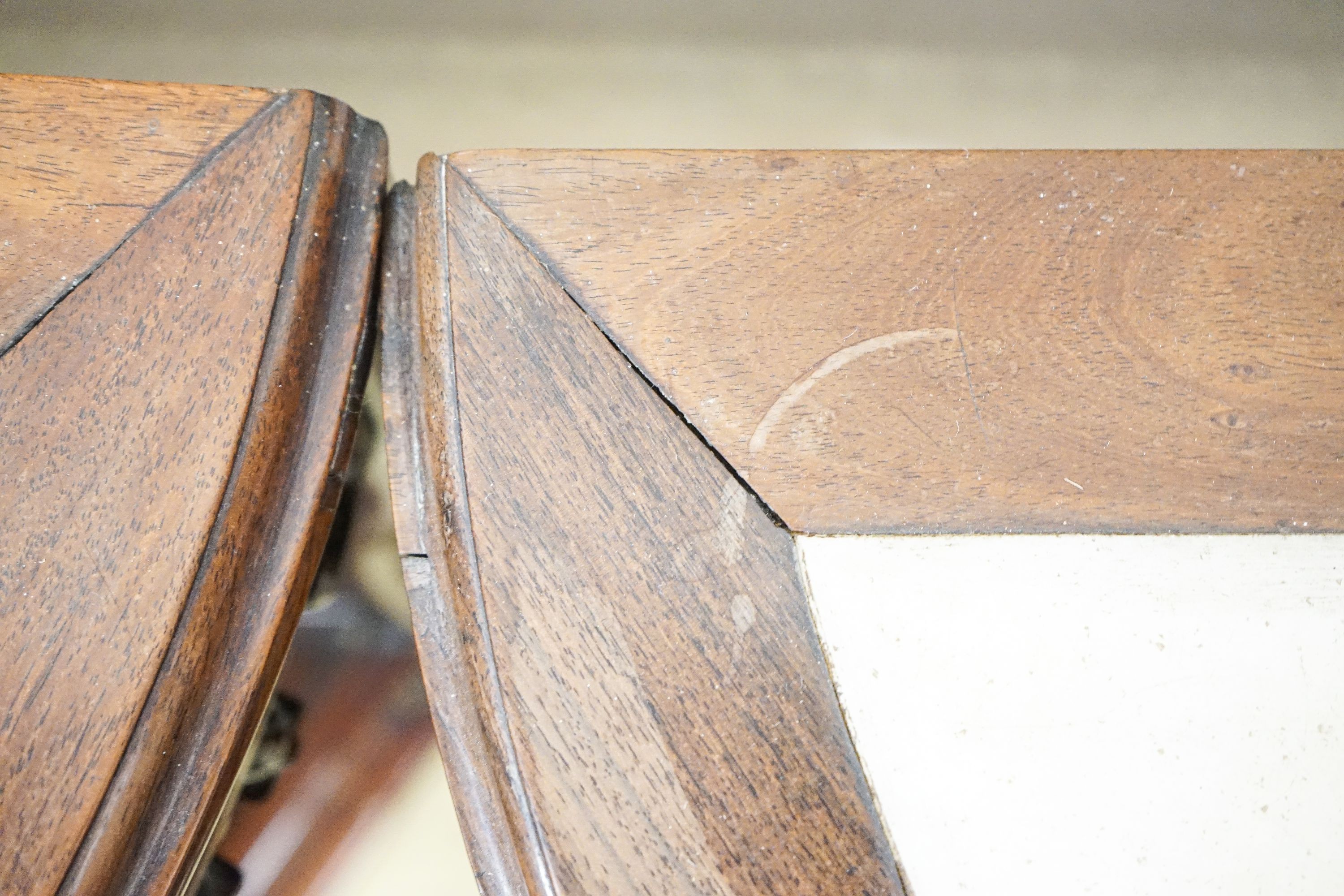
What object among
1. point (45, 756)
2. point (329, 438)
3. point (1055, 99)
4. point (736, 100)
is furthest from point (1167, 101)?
point (45, 756)

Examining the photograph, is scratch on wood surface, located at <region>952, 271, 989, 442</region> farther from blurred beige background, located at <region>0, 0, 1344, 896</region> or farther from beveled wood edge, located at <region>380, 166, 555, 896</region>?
blurred beige background, located at <region>0, 0, 1344, 896</region>

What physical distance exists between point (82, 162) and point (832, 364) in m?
0.39

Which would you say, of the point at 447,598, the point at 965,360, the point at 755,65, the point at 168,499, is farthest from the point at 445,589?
the point at 755,65

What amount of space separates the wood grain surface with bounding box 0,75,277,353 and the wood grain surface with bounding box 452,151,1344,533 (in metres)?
0.14

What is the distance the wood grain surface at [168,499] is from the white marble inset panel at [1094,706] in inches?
10.4

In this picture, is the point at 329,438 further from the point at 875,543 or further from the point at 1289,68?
the point at 1289,68

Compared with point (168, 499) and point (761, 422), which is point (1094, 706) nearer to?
point (761, 422)

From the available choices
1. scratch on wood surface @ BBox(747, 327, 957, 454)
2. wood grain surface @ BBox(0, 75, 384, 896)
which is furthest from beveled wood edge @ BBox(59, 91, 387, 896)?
scratch on wood surface @ BBox(747, 327, 957, 454)

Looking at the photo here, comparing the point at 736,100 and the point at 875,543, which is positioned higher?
the point at 736,100

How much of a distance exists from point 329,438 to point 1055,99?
2.53 ft

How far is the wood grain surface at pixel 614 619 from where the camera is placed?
1.07ft

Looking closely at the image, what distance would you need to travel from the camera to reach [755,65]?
0.80 metres

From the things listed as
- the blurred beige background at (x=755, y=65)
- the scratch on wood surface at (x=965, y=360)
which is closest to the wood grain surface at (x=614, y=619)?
the scratch on wood surface at (x=965, y=360)

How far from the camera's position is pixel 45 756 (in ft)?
1.08
